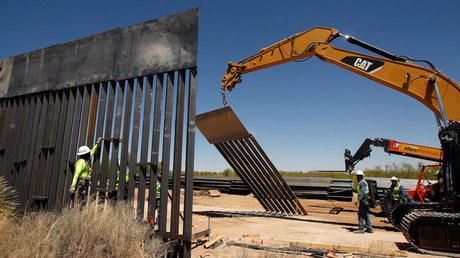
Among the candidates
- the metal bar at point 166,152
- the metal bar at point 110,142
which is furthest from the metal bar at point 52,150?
the metal bar at point 166,152

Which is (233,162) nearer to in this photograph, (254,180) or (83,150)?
(254,180)

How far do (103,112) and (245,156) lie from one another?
571 cm

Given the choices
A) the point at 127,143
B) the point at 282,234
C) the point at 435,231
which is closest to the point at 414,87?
the point at 435,231

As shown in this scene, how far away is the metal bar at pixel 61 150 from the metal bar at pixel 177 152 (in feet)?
9.25

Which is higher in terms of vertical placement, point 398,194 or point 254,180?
point 254,180

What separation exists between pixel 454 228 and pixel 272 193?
5.99 metres

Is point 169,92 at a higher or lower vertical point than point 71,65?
lower

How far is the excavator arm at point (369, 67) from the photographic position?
7781mm

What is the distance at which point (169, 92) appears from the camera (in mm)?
5609

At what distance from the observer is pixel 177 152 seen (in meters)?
5.34

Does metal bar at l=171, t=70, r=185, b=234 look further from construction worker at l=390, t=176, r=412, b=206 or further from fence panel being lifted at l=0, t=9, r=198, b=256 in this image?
construction worker at l=390, t=176, r=412, b=206

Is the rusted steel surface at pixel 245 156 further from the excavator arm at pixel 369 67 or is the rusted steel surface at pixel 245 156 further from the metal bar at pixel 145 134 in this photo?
the metal bar at pixel 145 134

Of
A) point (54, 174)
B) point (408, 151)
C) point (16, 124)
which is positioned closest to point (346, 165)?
point (408, 151)

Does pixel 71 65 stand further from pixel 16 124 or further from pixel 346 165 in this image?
pixel 346 165
